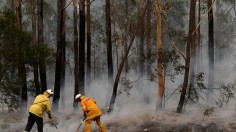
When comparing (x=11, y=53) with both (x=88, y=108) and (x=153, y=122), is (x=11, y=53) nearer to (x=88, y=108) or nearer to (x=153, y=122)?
(x=88, y=108)

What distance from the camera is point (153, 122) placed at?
13117 millimetres

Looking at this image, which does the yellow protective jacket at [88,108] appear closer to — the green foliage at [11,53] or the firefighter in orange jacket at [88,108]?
the firefighter in orange jacket at [88,108]

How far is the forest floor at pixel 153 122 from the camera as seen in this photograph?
11750 millimetres

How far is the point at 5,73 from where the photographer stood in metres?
13.5

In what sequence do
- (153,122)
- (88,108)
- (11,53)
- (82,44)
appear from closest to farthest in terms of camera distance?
(88,108), (153,122), (11,53), (82,44)

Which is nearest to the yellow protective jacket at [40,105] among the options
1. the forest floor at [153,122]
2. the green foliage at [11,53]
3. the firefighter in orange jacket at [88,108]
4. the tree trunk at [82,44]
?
the firefighter in orange jacket at [88,108]

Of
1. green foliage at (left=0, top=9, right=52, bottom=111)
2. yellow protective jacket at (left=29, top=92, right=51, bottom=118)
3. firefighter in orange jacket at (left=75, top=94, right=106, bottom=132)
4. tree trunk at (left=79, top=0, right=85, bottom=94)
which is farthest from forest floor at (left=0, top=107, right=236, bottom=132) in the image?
tree trunk at (left=79, top=0, right=85, bottom=94)

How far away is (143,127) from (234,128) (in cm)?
308

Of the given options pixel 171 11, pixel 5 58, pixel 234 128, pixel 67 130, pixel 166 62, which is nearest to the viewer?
pixel 234 128

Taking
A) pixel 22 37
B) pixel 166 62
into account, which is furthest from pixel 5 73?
pixel 166 62

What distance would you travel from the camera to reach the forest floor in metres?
11.8

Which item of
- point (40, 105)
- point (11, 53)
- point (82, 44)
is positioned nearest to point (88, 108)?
point (40, 105)

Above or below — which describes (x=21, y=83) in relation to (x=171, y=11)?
below

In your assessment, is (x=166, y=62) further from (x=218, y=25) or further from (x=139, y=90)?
(x=218, y=25)
